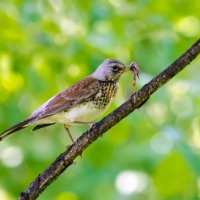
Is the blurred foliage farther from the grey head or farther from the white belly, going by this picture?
the white belly

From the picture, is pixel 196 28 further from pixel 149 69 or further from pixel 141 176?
pixel 141 176

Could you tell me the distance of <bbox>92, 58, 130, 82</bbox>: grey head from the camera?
18.8 ft

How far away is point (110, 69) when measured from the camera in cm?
580

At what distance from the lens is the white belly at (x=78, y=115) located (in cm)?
532

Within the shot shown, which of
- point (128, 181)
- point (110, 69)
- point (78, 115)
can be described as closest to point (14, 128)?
point (78, 115)

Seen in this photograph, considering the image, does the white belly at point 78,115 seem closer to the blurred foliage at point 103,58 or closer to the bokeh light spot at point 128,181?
the blurred foliage at point 103,58

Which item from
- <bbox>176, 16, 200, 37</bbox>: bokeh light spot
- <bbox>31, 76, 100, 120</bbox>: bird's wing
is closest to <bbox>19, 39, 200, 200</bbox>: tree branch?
<bbox>31, 76, 100, 120</bbox>: bird's wing

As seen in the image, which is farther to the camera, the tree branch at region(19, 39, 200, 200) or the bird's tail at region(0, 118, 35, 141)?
the bird's tail at region(0, 118, 35, 141)

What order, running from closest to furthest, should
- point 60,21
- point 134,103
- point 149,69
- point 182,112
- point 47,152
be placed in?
point 134,103
point 60,21
point 149,69
point 47,152
point 182,112

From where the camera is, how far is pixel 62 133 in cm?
823

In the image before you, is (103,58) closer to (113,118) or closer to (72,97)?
(72,97)

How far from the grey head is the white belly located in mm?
465

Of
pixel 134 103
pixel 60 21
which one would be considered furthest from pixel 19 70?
pixel 134 103

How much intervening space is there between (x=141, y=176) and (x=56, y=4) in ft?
6.00
